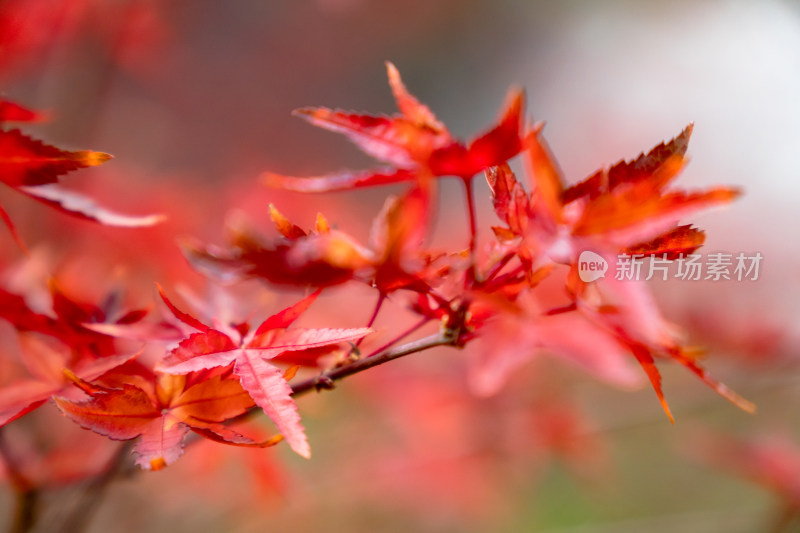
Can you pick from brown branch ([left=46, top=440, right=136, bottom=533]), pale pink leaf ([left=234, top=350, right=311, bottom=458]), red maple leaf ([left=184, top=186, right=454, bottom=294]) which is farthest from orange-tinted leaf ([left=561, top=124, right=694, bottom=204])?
brown branch ([left=46, top=440, right=136, bottom=533])

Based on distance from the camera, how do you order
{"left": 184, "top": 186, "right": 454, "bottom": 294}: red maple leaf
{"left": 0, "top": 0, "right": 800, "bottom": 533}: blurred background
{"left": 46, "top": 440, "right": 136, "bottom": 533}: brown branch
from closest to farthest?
1. {"left": 184, "top": 186, "right": 454, "bottom": 294}: red maple leaf
2. {"left": 46, "top": 440, "right": 136, "bottom": 533}: brown branch
3. {"left": 0, "top": 0, "right": 800, "bottom": 533}: blurred background

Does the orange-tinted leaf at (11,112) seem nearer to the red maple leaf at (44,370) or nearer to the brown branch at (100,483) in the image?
the red maple leaf at (44,370)

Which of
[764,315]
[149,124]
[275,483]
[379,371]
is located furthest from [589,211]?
[149,124]

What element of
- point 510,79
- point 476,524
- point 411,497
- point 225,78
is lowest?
point 476,524

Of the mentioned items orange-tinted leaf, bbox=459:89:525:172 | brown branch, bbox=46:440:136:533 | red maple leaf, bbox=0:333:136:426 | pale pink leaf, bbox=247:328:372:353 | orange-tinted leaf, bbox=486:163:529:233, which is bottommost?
brown branch, bbox=46:440:136:533

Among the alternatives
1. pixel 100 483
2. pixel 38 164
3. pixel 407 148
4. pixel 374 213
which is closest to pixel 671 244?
pixel 407 148

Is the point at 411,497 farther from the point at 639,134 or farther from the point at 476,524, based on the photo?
the point at 639,134

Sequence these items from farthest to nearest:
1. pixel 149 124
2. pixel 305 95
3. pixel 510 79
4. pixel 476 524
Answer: pixel 510 79
pixel 305 95
pixel 149 124
pixel 476 524

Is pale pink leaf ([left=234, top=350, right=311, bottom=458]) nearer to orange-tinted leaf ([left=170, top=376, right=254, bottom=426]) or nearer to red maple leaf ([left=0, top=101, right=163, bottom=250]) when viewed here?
orange-tinted leaf ([left=170, top=376, right=254, bottom=426])

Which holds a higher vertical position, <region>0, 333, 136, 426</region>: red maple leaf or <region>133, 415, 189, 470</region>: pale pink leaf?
<region>133, 415, 189, 470</region>: pale pink leaf
